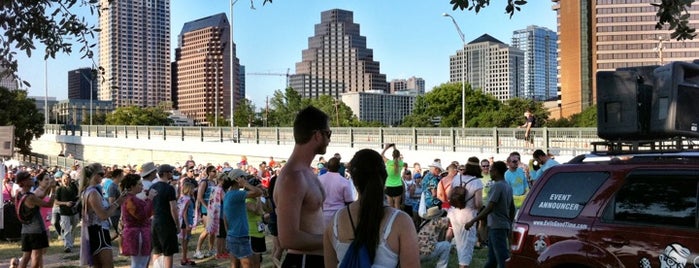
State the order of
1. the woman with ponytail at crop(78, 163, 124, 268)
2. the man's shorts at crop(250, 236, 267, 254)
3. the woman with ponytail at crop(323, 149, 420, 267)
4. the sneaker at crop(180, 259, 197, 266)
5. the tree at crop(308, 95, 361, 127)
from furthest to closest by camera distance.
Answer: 1. the tree at crop(308, 95, 361, 127)
2. the sneaker at crop(180, 259, 197, 266)
3. the man's shorts at crop(250, 236, 267, 254)
4. the woman with ponytail at crop(78, 163, 124, 268)
5. the woman with ponytail at crop(323, 149, 420, 267)

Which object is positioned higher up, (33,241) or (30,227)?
(30,227)

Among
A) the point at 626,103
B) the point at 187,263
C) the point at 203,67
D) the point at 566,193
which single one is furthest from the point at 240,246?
the point at 203,67

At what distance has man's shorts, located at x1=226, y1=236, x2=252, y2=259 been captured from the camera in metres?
8.33

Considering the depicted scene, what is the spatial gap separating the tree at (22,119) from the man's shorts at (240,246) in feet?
181

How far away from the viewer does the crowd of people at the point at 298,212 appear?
3506mm

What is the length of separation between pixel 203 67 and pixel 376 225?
568 feet

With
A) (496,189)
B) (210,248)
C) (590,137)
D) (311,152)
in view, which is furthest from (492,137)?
(311,152)

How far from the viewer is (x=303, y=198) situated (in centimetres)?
381

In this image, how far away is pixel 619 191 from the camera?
5.50m

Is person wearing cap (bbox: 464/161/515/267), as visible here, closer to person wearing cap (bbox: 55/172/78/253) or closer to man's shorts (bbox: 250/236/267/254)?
man's shorts (bbox: 250/236/267/254)

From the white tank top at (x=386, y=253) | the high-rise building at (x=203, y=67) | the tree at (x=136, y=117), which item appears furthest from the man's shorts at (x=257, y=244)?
the high-rise building at (x=203, y=67)

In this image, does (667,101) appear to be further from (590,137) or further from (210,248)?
(590,137)

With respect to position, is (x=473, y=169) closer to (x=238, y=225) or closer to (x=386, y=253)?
(x=238, y=225)

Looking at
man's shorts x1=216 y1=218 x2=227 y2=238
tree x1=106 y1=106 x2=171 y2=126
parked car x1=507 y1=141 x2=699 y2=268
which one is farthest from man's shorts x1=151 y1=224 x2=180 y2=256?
tree x1=106 y1=106 x2=171 y2=126
